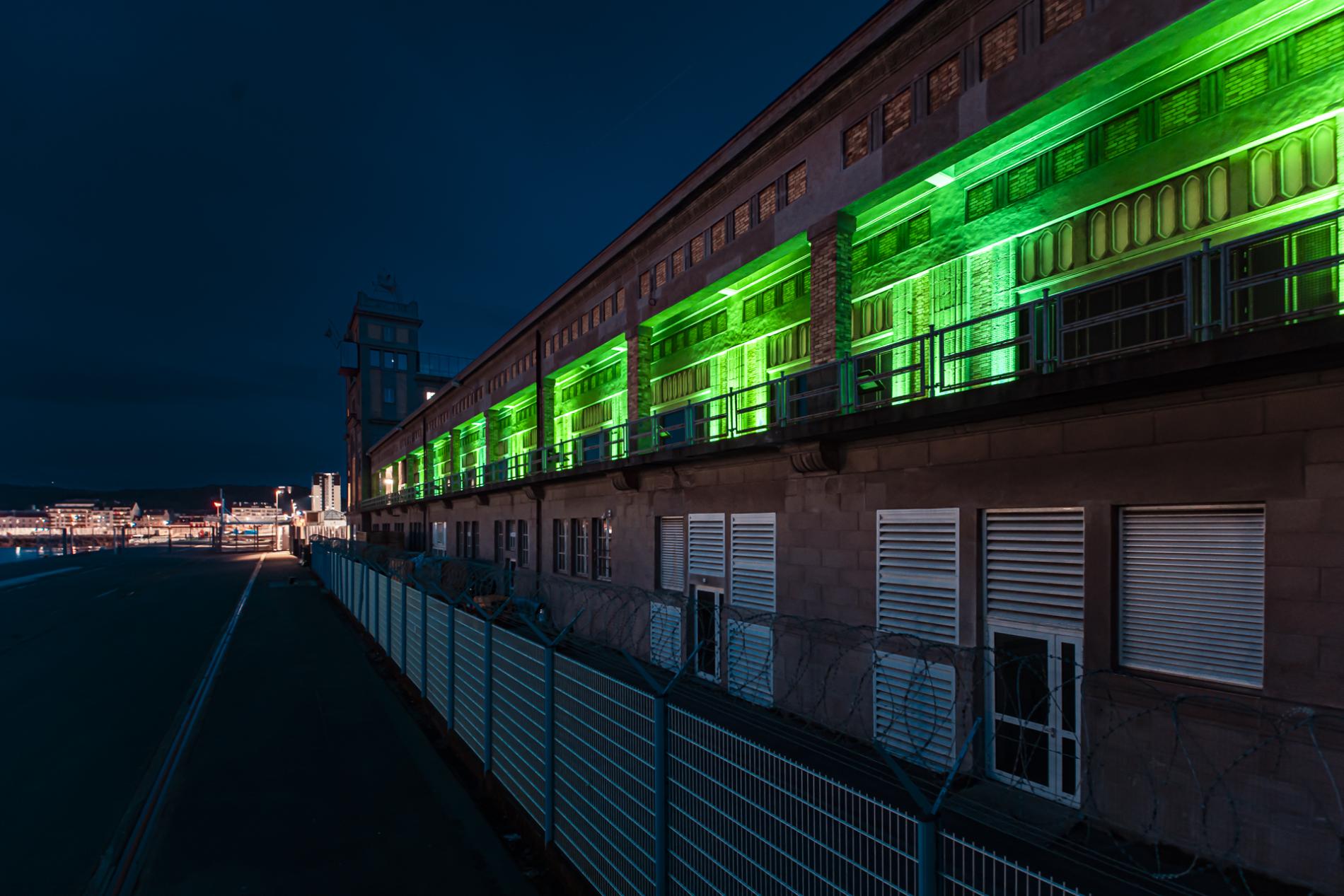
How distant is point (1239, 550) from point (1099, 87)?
6956mm

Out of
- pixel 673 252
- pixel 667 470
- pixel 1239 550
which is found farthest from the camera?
pixel 673 252

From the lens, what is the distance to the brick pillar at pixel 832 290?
518 inches

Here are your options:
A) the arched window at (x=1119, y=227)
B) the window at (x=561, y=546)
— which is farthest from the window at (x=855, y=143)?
the window at (x=561, y=546)

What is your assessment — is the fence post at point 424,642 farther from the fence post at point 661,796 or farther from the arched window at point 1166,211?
the arched window at point 1166,211

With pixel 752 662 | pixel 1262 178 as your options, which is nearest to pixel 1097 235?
pixel 1262 178

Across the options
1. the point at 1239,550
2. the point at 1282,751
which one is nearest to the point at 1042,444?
the point at 1239,550

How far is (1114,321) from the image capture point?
9641 millimetres

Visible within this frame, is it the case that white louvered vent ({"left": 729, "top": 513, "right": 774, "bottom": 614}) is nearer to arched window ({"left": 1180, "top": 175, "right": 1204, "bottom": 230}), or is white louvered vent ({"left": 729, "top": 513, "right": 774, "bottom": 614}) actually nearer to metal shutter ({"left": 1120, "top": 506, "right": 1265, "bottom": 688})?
Answer: metal shutter ({"left": 1120, "top": 506, "right": 1265, "bottom": 688})

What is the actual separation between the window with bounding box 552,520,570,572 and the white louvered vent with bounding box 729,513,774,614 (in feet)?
34.5

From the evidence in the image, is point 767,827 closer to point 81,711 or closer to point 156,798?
point 156,798

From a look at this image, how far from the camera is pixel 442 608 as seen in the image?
1071cm

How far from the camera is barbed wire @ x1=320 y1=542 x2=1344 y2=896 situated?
6148 mm

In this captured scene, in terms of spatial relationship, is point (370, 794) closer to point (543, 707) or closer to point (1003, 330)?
point (543, 707)

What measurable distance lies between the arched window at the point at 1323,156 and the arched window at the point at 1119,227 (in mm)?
2152
